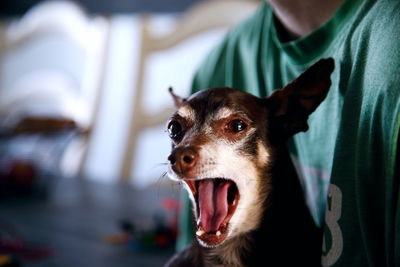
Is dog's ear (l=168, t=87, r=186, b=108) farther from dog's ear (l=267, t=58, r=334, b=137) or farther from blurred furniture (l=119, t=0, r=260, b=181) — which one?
blurred furniture (l=119, t=0, r=260, b=181)

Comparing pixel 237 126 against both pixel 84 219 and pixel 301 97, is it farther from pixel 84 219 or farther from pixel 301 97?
pixel 84 219

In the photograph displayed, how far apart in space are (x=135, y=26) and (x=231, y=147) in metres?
2.17

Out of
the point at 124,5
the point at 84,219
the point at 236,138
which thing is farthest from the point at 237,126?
the point at 124,5

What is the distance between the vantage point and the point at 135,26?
2578 millimetres

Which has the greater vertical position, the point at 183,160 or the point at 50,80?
the point at 50,80

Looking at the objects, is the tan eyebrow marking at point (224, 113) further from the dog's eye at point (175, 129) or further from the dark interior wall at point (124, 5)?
the dark interior wall at point (124, 5)

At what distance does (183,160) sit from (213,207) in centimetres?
6

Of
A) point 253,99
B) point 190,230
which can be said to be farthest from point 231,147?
point 190,230

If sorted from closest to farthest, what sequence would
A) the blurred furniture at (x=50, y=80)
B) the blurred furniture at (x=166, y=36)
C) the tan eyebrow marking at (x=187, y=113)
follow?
the tan eyebrow marking at (x=187, y=113)
the blurred furniture at (x=166, y=36)
the blurred furniture at (x=50, y=80)

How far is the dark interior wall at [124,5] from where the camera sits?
2.56 metres

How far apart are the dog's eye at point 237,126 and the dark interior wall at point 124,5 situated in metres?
2.11

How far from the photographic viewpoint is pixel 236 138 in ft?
1.77

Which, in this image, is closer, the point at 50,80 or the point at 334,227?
the point at 334,227

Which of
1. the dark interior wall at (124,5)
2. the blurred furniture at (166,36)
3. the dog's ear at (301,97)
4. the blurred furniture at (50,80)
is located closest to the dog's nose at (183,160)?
the dog's ear at (301,97)
